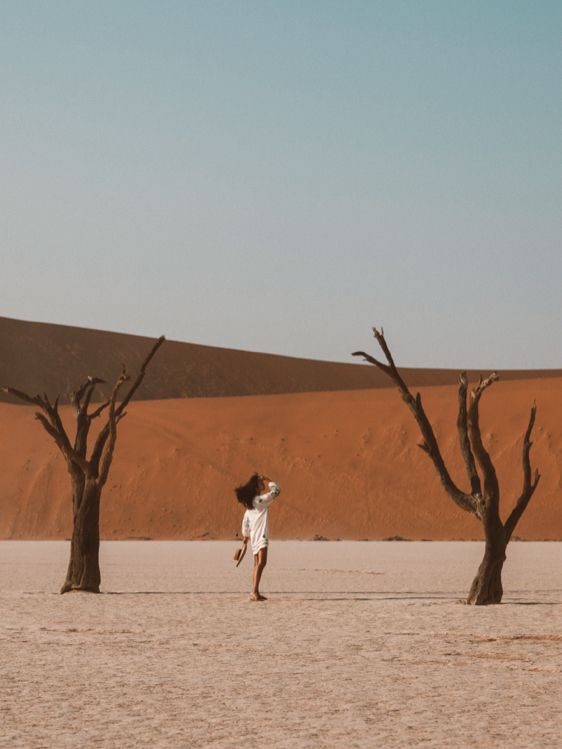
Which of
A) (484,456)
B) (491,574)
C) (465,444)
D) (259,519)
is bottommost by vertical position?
(491,574)

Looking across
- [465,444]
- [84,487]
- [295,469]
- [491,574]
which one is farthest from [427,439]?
[295,469]

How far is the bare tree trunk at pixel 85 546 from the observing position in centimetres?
2188

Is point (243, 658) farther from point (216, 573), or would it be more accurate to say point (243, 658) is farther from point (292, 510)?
point (292, 510)

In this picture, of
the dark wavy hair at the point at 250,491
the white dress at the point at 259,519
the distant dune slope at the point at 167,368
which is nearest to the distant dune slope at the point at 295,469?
the white dress at the point at 259,519

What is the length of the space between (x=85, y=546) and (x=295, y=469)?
139 ft

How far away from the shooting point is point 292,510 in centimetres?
5984

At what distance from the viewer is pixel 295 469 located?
211 ft

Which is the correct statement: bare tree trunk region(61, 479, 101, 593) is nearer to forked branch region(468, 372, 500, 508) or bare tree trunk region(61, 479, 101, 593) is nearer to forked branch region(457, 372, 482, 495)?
forked branch region(457, 372, 482, 495)

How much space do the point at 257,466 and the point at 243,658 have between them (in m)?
52.7

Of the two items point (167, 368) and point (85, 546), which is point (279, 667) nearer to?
point (85, 546)

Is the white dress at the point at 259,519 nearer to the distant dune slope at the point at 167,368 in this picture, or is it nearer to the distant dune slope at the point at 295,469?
the distant dune slope at the point at 295,469

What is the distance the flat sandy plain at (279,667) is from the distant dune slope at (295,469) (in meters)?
34.1

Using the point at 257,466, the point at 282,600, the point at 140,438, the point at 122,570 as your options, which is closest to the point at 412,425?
the point at 257,466

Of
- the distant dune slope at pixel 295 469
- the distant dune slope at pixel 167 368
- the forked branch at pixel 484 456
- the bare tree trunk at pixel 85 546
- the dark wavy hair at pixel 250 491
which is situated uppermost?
the distant dune slope at pixel 167 368
